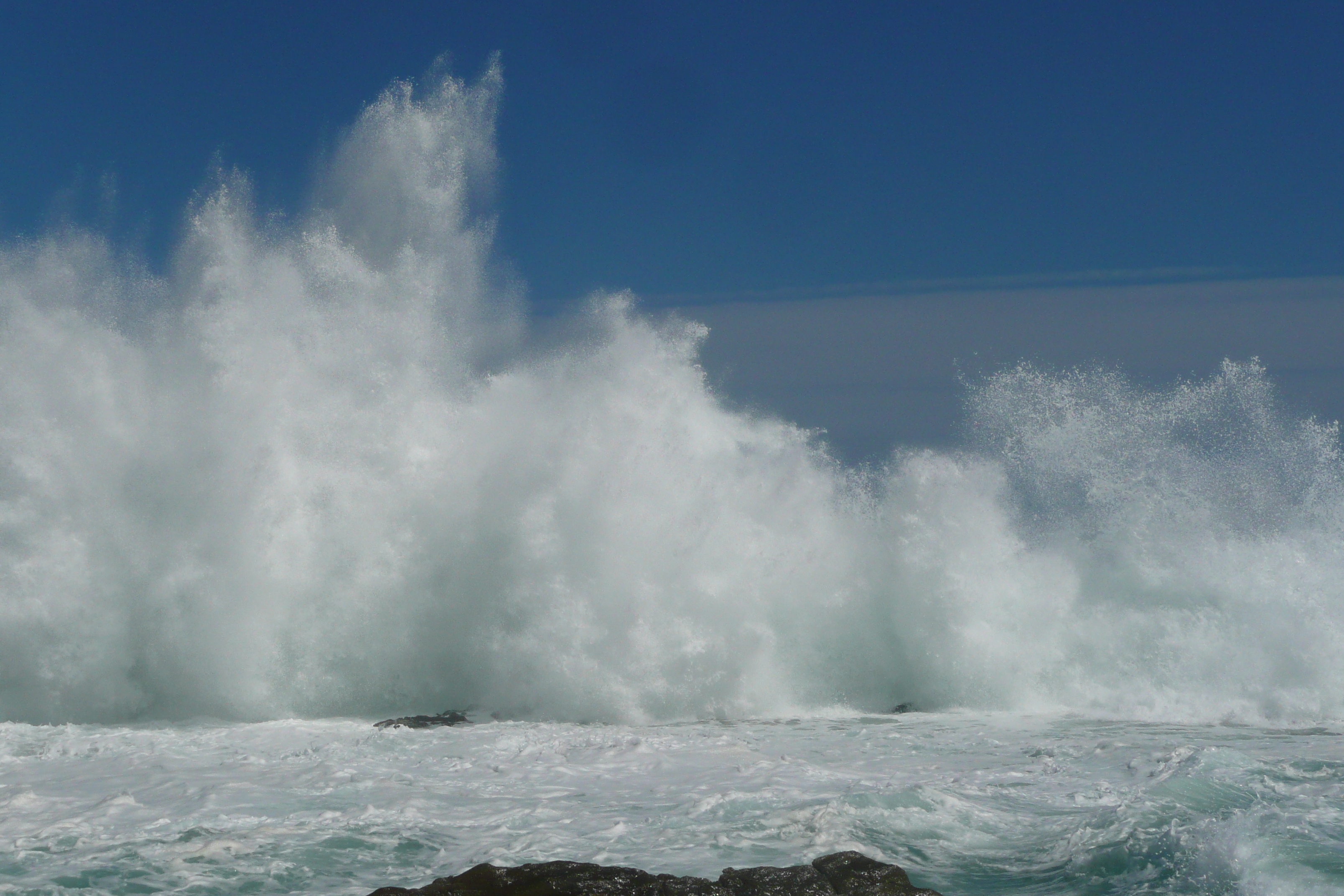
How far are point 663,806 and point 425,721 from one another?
4.47m

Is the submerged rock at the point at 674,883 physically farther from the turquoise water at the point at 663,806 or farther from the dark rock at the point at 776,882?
the turquoise water at the point at 663,806

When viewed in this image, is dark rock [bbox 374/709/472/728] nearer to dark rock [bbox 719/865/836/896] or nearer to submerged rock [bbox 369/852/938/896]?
submerged rock [bbox 369/852/938/896]

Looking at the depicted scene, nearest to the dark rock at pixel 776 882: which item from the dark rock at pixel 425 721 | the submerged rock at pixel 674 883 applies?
the submerged rock at pixel 674 883

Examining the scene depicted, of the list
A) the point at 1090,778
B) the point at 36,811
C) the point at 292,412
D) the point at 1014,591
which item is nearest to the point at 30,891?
the point at 36,811

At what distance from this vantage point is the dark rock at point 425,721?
1229 cm

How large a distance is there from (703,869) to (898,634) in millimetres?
8673

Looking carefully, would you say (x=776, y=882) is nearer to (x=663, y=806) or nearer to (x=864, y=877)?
(x=864, y=877)

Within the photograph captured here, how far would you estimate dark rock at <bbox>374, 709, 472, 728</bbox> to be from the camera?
40.3 ft

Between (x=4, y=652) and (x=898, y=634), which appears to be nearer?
(x=4, y=652)

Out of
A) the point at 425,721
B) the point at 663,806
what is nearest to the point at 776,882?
the point at 663,806

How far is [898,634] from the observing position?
1542 centimetres

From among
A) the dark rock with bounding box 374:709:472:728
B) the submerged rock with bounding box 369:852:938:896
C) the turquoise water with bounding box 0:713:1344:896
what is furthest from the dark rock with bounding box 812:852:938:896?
the dark rock with bounding box 374:709:472:728

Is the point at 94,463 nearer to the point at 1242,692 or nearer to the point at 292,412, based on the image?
the point at 292,412

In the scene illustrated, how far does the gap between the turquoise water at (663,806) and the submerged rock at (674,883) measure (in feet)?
2.62
